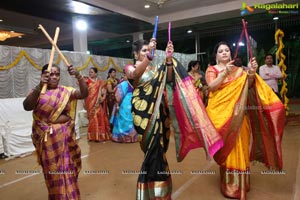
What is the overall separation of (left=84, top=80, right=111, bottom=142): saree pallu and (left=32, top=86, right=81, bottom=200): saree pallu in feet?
10.8

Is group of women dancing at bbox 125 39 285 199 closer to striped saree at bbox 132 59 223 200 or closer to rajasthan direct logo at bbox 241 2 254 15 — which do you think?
striped saree at bbox 132 59 223 200

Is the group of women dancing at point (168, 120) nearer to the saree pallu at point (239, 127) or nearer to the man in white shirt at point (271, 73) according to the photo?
the saree pallu at point (239, 127)

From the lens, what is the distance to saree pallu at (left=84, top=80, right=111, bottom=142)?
553cm

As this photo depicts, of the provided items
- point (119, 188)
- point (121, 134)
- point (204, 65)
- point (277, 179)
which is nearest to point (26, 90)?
point (121, 134)

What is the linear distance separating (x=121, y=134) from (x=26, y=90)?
260 centimetres

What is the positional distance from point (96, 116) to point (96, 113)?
65 millimetres

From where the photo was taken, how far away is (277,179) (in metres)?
2.91

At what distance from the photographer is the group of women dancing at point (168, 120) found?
2123mm

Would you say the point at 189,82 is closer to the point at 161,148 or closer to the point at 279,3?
the point at 161,148

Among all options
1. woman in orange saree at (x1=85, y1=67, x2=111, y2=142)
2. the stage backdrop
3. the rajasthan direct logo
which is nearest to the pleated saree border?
the stage backdrop

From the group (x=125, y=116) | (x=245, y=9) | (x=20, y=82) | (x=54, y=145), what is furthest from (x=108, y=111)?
(x=245, y=9)

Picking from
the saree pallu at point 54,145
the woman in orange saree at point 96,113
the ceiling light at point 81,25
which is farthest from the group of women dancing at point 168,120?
the ceiling light at point 81,25

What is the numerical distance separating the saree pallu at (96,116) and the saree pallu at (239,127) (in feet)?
11.2

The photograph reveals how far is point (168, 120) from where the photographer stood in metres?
2.29
